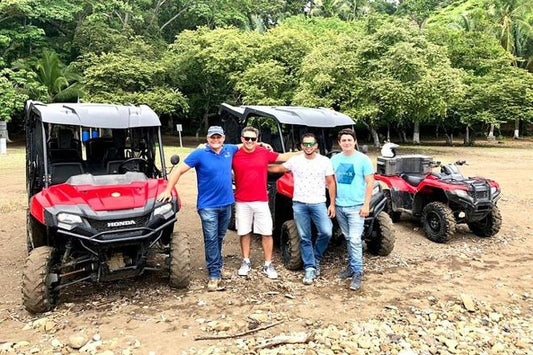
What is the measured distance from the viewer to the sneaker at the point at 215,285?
485 cm

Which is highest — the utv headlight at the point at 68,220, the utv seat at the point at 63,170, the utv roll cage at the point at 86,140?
the utv roll cage at the point at 86,140

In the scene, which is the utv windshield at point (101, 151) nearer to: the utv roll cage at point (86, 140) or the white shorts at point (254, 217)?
the utv roll cage at point (86, 140)

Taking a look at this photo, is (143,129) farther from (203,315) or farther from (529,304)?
(529,304)

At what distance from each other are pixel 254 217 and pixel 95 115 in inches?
84.2

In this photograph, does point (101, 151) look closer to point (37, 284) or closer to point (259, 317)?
point (37, 284)

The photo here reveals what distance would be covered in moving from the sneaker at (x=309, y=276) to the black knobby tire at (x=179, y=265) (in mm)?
1282

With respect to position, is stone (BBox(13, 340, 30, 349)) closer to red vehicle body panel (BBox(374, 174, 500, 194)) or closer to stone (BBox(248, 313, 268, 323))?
stone (BBox(248, 313, 268, 323))

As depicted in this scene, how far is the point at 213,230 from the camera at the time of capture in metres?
4.97

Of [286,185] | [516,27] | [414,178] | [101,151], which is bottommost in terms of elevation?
[414,178]

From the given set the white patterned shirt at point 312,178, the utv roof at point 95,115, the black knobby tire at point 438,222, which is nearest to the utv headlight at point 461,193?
the black knobby tire at point 438,222

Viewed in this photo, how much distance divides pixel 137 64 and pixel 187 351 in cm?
2525

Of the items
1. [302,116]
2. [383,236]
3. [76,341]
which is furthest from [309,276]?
[76,341]

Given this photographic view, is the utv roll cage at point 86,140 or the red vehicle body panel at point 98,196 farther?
the utv roll cage at point 86,140

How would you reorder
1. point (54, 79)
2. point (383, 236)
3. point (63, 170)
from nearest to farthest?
point (63, 170) < point (383, 236) < point (54, 79)
